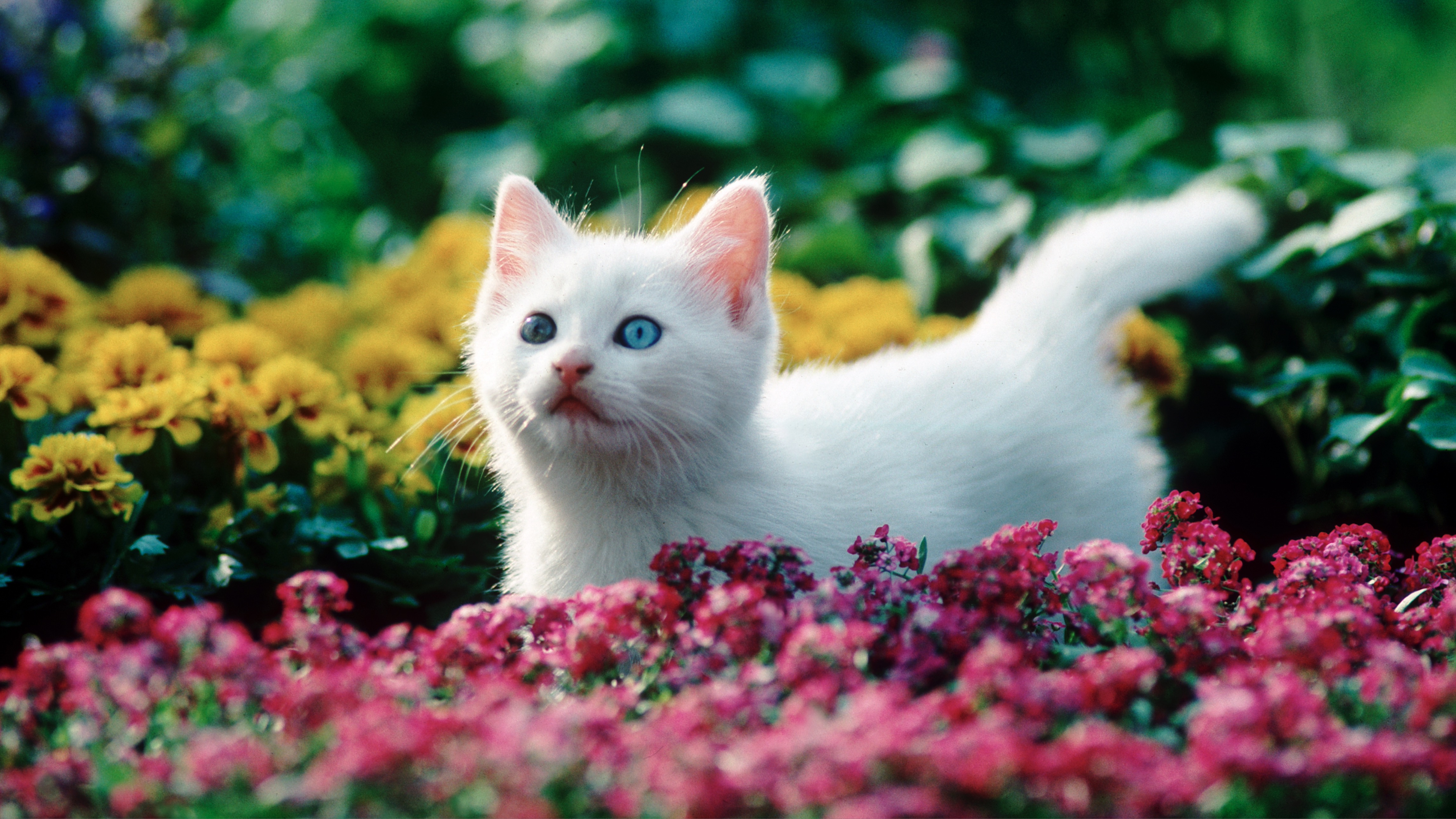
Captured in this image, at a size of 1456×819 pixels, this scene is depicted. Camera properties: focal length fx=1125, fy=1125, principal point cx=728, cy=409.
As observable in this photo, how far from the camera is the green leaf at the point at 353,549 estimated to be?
2631 mm

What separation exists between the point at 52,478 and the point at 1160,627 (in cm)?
229

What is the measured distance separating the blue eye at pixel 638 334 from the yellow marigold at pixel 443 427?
2.41 ft

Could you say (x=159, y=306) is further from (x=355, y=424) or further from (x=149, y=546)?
(x=149, y=546)

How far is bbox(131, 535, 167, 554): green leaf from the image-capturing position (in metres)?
2.44

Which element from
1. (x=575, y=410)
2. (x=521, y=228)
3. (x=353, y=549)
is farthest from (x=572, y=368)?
(x=353, y=549)

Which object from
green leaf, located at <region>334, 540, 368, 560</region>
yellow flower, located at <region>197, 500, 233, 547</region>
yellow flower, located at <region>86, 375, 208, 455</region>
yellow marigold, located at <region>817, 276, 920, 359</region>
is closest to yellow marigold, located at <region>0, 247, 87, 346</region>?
yellow flower, located at <region>86, 375, 208, 455</region>

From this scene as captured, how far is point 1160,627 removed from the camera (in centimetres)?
176

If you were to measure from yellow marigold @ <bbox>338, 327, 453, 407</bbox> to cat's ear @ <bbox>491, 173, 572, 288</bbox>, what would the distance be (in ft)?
2.85

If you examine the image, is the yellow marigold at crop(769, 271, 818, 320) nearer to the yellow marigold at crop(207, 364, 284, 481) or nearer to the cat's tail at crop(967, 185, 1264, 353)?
the cat's tail at crop(967, 185, 1264, 353)

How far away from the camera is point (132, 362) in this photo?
2.88 m

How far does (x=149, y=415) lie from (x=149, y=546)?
0.37 m

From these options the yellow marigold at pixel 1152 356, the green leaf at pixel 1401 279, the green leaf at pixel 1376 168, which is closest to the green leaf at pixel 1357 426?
the green leaf at pixel 1401 279

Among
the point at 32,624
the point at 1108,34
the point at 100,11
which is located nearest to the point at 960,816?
the point at 32,624

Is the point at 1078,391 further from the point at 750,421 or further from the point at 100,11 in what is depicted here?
the point at 100,11
